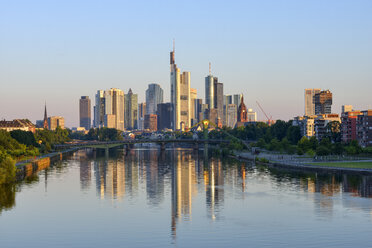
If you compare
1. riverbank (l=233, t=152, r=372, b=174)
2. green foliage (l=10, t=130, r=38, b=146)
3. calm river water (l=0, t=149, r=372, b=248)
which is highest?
green foliage (l=10, t=130, r=38, b=146)

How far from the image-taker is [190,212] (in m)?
67.4

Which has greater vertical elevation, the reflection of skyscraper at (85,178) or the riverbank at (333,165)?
the riverbank at (333,165)

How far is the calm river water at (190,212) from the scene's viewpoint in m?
51.9

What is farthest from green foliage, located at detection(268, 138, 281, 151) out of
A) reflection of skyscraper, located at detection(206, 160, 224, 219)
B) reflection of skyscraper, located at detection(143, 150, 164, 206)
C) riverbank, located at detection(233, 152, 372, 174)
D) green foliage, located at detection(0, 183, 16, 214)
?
green foliage, located at detection(0, 183, 16, 214)

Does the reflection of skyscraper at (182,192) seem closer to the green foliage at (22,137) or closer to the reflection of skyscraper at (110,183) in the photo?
the reflection of skyscraper at (110,183)

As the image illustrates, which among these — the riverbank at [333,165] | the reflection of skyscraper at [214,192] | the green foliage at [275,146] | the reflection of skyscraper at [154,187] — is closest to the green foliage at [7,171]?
the reflection of skyscraper at [154,187]

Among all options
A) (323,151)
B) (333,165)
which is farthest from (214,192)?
(323,151)

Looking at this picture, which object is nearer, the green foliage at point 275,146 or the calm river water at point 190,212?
the calm river water at point 190,212

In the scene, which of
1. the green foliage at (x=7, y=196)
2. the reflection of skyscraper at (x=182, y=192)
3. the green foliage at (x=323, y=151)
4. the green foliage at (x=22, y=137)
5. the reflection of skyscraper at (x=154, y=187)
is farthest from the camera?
the green foliage at (x=22, y=137)

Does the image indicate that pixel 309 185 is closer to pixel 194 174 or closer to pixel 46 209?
pixel 194 174

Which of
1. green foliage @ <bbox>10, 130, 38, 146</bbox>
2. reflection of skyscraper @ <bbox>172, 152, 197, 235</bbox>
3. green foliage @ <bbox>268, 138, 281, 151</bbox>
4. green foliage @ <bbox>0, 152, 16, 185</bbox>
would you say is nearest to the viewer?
reflection of skyscraper @ <bbox>172, 152, 197, 235</bbox>

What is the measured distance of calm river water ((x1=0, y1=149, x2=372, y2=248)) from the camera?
5194cm

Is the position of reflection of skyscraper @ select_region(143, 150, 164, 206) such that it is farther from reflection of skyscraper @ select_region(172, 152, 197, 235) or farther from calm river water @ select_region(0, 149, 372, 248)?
reflection of skyscraper @ select_region(172, 152, 197, 235)

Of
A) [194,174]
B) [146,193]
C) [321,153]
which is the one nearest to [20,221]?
[146,193]
